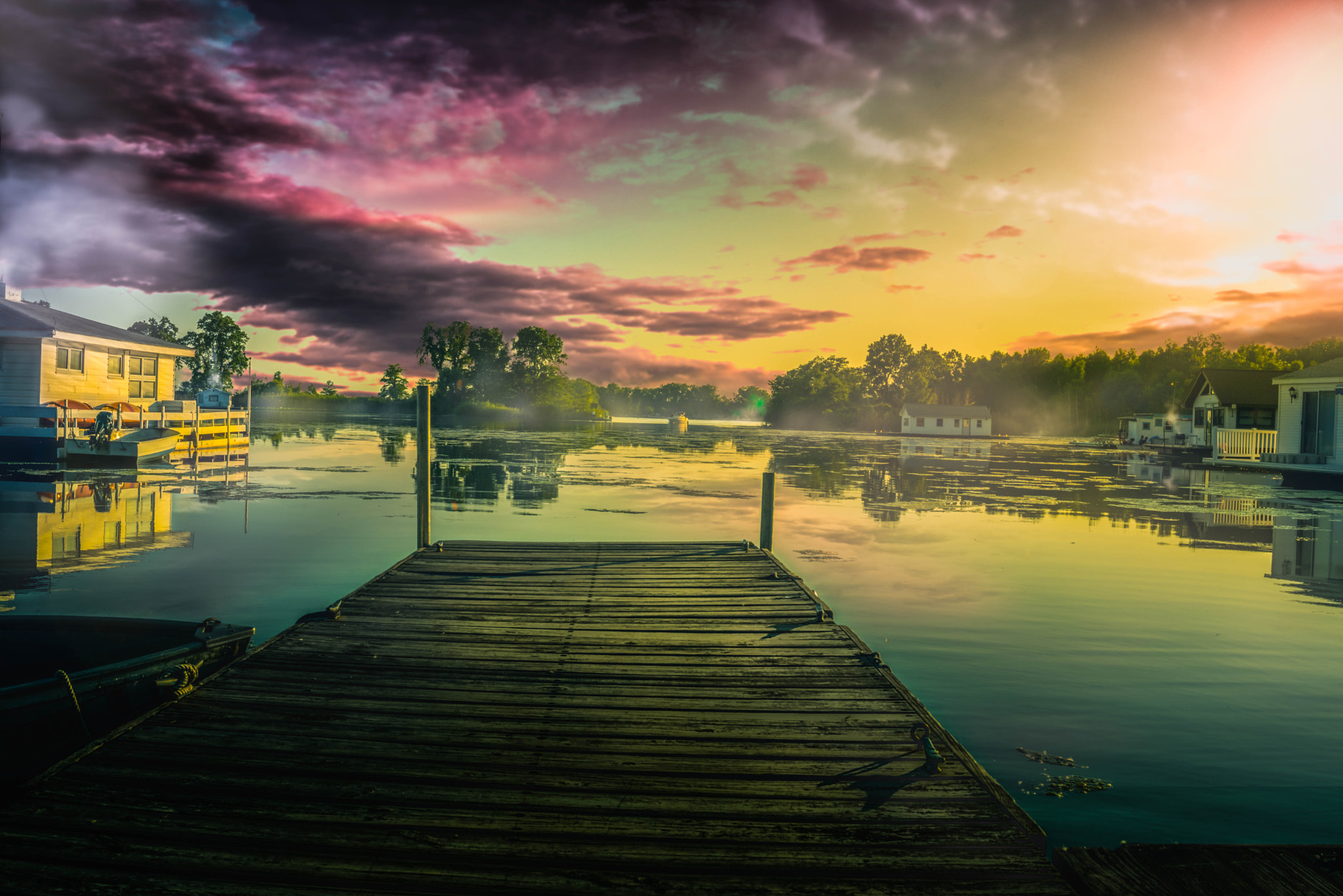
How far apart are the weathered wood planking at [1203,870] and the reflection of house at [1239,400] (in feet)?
190

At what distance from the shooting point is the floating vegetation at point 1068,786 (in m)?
6.19

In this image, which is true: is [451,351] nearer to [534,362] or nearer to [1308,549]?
[534,362]

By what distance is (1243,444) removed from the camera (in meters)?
43.8

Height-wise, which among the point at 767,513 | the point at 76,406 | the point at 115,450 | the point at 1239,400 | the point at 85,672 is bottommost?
the point at 85,672

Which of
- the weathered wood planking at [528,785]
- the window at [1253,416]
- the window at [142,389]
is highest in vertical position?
the window at [1253,416]

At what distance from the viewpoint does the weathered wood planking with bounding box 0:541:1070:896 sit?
3773 mm

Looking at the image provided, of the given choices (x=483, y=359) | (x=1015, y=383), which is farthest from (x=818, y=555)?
(x=1015, y=383)

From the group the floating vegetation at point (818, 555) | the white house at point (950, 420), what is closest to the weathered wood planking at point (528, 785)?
the floating vegetation at point (818, 555)

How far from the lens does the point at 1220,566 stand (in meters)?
16.2

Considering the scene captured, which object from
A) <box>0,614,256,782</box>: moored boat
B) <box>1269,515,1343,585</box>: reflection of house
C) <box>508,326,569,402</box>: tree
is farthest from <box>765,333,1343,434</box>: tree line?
<box>0,614,256,782</box>: moored boat

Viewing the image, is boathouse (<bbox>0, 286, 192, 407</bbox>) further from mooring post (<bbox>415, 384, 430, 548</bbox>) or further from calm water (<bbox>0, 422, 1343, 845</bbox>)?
mooring post (<bbox>415, 384, 430, 548</bbox>)

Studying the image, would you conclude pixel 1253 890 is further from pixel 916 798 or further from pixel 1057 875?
pixel 916 798

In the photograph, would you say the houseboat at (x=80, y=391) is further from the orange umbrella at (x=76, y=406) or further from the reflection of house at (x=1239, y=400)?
the reflection of house at (x=1239, y=400)

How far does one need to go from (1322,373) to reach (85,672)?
46557 millimetres
